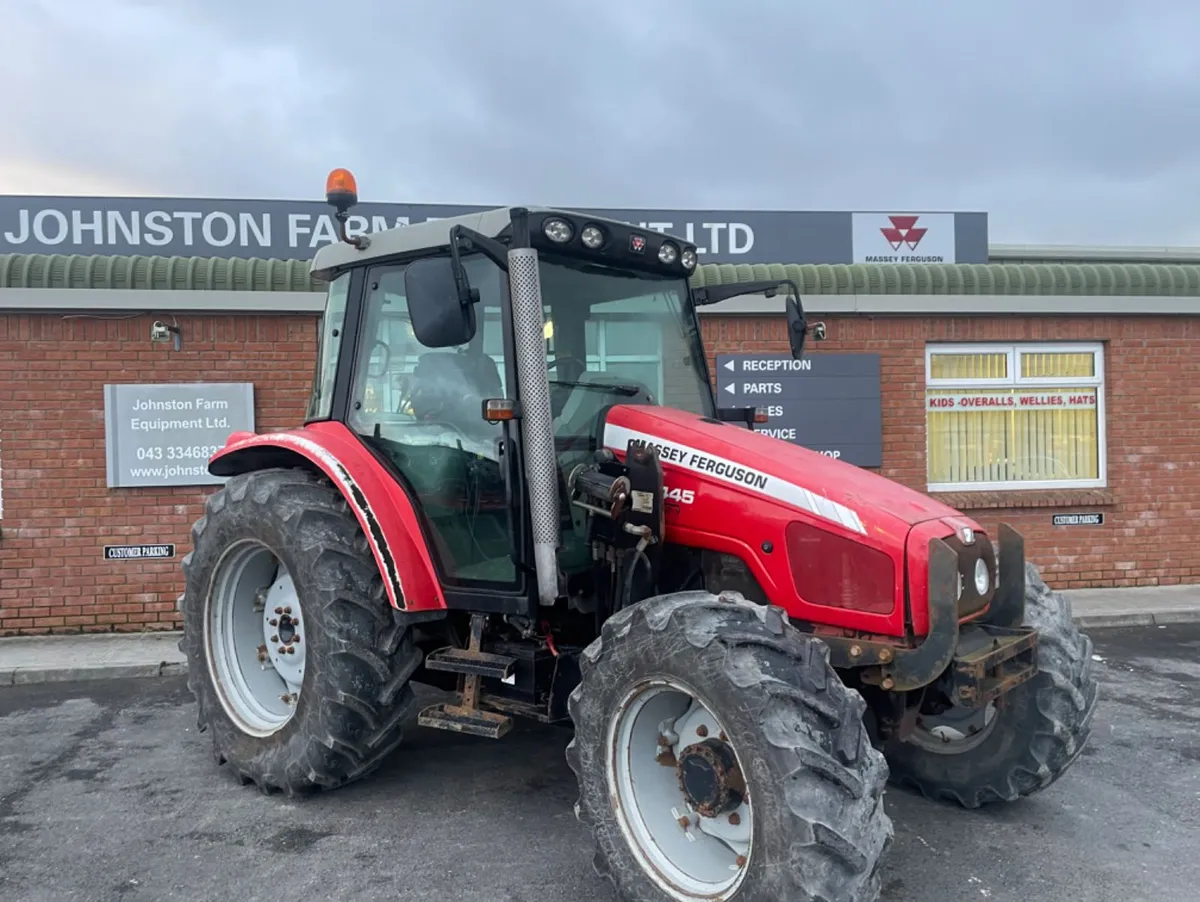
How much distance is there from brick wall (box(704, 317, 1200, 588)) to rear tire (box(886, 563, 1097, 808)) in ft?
16.2

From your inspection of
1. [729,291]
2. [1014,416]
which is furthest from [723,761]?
[1014,416]

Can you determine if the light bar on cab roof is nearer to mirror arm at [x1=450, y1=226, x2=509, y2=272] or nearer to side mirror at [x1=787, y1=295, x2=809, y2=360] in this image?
mirror arm at [x1=450, y1=226, x2=509, y2=272]

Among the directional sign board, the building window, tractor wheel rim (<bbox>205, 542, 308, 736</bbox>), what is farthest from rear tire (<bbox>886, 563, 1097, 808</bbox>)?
the building window

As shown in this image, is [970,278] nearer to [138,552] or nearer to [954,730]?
[954,730]

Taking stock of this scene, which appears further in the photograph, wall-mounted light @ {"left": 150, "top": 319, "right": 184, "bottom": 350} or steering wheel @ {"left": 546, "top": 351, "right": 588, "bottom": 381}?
wall-mounted light @ {"left": 150, "top": 319, "right": 184, "bottom": 350}

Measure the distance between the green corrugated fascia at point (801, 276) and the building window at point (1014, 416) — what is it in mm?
592

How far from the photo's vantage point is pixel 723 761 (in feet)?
9.79

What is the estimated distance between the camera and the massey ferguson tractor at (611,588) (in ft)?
9.65

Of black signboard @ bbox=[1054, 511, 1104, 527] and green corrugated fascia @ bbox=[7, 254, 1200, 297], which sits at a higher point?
green corrugated fascia @ bbox=[7, 254, 1200, 297]

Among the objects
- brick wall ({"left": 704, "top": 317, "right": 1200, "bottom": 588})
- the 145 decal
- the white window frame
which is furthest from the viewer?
brick wall ({"left": 704, "top": 317, "right": 1200, "bottom": 588})

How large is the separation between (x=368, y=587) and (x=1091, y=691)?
2999 mm

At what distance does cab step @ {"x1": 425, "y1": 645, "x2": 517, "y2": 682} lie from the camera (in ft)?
12.5

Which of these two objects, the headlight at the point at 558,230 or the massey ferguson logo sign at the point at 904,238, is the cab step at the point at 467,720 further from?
the massey ferguson logo sign at the point at 904,238

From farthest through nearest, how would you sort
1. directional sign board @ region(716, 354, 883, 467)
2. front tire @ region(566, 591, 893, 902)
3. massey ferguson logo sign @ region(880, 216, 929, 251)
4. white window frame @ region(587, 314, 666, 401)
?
massey ferguson logo sign @ region(880, 216, 929, 251)
directional sign board @ region(716, 354, 883, 467)
white window frame @ region(587, 314, 666, 401)
front tire @ region(566, 591, 893, 902)
